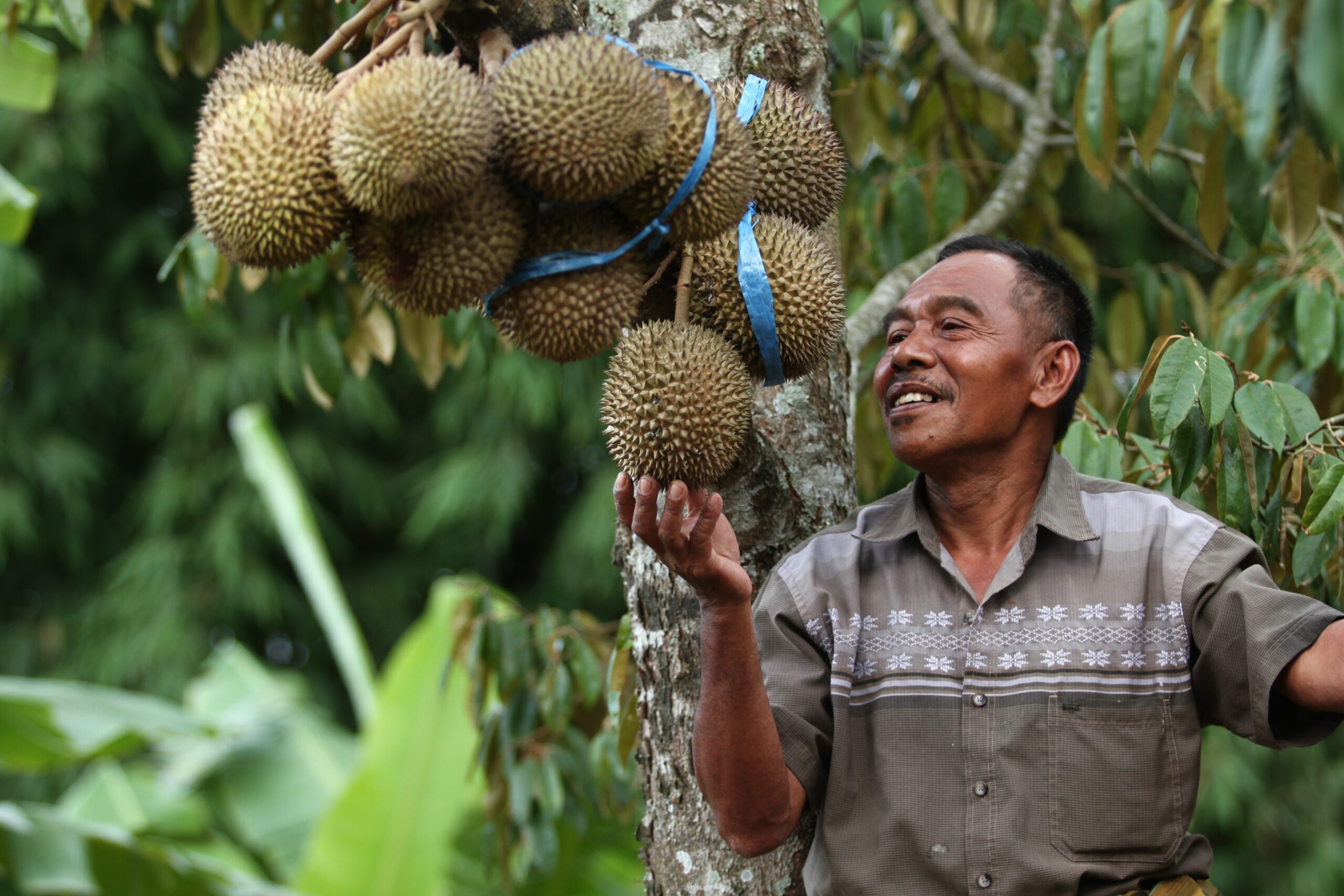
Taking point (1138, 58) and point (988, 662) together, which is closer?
point (988, 662)

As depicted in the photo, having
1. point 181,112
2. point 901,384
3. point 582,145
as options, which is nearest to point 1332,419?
point 901,384

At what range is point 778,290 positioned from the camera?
1.13 metres

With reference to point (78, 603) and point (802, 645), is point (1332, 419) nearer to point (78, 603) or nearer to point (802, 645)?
point (802, 645)

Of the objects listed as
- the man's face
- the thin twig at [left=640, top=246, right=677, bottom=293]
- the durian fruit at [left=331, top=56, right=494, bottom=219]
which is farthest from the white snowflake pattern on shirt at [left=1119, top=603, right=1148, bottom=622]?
the durian fruit at [left=331, top=56, right=494, bottom=219]

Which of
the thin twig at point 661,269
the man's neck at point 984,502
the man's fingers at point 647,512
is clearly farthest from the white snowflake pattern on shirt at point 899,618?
the thin twig at point 661,269

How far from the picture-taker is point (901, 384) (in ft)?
5.17

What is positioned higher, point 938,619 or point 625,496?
point 625,496

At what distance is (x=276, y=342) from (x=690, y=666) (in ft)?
14.9

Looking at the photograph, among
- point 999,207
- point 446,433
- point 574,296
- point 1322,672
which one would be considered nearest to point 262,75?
point 574,296

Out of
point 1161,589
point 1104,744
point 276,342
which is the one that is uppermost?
point 1161,589

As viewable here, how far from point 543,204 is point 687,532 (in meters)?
0.33

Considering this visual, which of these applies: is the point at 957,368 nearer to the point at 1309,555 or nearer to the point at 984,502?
the point at 984,502

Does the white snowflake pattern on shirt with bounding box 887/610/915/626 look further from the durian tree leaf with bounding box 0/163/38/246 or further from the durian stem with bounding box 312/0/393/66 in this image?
the durian tree leaf with bounding box 0/163/38/246

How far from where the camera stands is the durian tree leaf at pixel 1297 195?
1.75m
